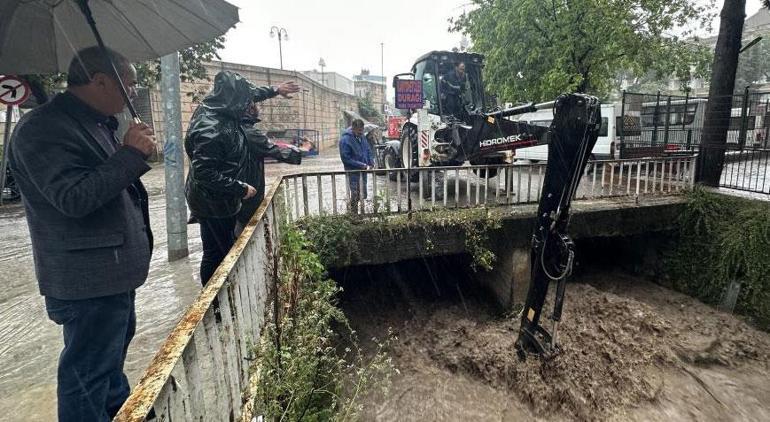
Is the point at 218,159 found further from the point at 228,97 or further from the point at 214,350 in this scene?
the point at 214,350

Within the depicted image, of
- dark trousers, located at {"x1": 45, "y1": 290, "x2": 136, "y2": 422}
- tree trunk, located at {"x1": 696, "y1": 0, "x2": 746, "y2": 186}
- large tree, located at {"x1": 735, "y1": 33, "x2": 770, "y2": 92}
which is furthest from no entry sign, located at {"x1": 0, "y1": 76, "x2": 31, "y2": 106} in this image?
large tree, located at {"x1": 735, "y1": 33, "x2": 770, "y2": 92}

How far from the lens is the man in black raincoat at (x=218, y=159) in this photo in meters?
3.00

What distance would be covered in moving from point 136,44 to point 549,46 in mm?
11618

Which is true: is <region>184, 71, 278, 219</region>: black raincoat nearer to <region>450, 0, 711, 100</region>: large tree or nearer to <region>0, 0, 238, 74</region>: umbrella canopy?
<region>0, 0, 238, 74</region>: umbrella canopy

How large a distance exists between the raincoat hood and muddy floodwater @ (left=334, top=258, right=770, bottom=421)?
3197mm

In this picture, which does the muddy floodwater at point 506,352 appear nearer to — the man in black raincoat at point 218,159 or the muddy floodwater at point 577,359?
the muddy floodwater at point 577,359

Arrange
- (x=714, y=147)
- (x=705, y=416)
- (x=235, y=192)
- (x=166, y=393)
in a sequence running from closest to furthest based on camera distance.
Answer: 1. (x=166, y=393)
2. (x=235, y=192)
3. (x=705, y=416)
4. (x=714, y=147)

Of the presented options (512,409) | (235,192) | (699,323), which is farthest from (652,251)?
(235,192)

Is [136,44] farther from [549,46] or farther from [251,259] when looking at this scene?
[549,46]

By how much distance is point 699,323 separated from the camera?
5.70m

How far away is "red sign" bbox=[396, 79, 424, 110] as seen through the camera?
5.33 m

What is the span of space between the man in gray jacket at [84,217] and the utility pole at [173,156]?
3250 mm

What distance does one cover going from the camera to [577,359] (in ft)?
16.1

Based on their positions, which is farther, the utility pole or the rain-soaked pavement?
the utility pole
